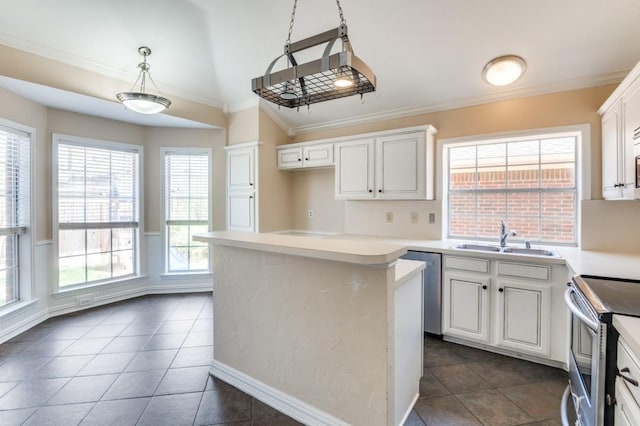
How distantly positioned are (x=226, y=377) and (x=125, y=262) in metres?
2.88

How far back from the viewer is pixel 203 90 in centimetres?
386

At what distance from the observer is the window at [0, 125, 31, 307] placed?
9.87 feet

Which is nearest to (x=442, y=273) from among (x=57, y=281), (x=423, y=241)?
(x=423, y=241)

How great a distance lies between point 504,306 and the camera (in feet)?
8.37

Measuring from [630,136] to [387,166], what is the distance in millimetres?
1907

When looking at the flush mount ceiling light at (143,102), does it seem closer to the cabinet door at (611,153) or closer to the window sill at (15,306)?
the window sill at (15,306)

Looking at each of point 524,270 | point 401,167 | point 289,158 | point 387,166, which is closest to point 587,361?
point 524,270

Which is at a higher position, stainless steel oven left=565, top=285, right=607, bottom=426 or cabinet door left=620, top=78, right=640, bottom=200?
cabinet door left=620, top=78, right=640, bottom=200

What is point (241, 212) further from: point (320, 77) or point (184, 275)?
point (320, 77)

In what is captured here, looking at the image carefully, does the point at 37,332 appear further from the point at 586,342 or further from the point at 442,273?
the point at 586,342

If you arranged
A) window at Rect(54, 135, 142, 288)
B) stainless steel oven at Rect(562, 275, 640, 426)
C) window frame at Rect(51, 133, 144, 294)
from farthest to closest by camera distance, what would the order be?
window at Rect(54, 135, 142, 288)
window frame at Rect(51, 133, 144, 294)
stainless steel oven at Rect(562, 275, 640, 426)

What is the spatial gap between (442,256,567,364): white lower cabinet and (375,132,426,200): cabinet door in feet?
2.83

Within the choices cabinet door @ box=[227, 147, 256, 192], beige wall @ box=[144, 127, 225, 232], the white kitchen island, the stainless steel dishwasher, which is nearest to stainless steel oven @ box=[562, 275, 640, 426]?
the white kitchen island

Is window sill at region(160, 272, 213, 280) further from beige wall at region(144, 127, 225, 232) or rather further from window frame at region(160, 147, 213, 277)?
beige wall at region(144, 127, 225, 232)
